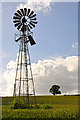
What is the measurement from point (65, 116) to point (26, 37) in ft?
32.6

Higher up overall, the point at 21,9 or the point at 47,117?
the point at 21,9

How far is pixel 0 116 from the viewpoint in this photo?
37.8ft

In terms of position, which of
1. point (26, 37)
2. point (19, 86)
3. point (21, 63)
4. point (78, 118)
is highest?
point (26, 37)

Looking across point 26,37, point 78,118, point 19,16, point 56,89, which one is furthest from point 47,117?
point 56,89

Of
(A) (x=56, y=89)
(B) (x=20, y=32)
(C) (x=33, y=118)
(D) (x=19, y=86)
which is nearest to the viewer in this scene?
(C) (x=33, y=118)

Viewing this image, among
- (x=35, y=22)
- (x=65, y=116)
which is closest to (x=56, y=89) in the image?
(x=35, y=22)

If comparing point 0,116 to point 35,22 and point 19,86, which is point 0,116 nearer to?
point 19,86

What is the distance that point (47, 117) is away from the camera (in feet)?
35.9

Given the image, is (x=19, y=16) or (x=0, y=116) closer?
(x=0, y=116)

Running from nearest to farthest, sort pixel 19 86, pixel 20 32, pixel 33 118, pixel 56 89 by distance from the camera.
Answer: pixel 33 118
pixel 19 86
pixel 20 32
pixel 56 89

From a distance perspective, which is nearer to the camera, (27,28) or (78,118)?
(78,118)

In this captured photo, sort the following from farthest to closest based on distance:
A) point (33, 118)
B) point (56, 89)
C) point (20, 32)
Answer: point (56, 89)
point (20, 32)
point (33, 118)

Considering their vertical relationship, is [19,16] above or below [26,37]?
above

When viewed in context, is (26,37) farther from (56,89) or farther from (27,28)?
(56,89)
